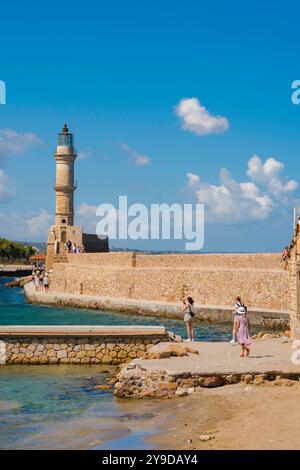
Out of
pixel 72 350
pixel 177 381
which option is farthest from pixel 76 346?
pixel 177 381

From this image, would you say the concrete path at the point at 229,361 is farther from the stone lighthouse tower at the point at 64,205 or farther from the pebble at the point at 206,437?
the stone lighthouse tower at the point at 64,205

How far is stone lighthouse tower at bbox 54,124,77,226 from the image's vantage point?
161ft

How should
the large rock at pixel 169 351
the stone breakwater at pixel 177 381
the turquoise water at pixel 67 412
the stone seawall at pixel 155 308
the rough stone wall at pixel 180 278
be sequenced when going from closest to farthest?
the turquoise water at pixel 67 412, the stone breakwater at pixel 177 381, the large rock at pixel 169 351, the stone seawall at pixel 155 308, the rough stone wall at pixel 180 278

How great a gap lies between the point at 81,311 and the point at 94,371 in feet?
62.4

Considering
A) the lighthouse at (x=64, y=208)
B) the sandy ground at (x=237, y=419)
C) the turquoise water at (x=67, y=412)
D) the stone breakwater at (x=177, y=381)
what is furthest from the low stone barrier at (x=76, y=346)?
the lighthouse at (x=64, y=208)

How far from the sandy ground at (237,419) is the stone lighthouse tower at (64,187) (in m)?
38.6

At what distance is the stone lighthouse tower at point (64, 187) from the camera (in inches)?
1927

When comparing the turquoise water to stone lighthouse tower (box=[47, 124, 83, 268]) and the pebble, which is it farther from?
stone lighthouse tower (box=[47, 124, 83, 268])

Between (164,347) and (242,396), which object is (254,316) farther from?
(242,396)

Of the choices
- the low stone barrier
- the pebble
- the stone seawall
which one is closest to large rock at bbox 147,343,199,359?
the low stone barrier

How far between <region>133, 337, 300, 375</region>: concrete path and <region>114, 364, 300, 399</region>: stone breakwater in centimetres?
7

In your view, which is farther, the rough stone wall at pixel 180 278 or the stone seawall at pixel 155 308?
the rough stone wall at pixel 180 278
